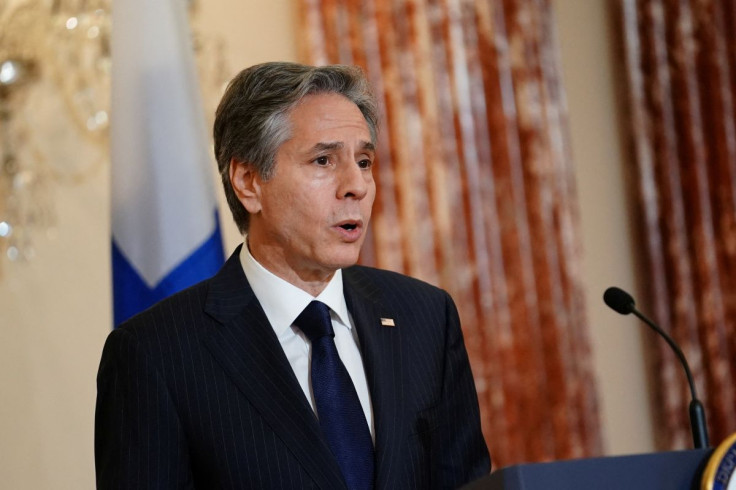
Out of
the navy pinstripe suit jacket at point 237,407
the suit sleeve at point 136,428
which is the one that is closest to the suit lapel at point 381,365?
the navy pinstripe suit jacket at point 237,407

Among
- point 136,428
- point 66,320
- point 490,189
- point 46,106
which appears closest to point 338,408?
point 136,428

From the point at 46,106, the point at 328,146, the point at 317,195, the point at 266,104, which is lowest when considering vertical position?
the point at 317,195

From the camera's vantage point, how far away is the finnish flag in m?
3.43

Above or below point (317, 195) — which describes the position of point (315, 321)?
below

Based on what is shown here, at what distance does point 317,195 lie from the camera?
2248mm

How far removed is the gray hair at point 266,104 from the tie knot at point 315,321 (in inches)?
11.7

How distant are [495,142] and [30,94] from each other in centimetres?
215

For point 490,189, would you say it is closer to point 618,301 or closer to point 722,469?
point 618,301

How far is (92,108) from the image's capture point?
14.0 feet

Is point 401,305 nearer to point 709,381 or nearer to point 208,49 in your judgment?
point 208,49

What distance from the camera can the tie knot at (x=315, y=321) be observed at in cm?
226

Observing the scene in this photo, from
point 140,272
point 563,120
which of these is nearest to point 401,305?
point 140,272

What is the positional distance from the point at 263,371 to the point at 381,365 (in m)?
0.27

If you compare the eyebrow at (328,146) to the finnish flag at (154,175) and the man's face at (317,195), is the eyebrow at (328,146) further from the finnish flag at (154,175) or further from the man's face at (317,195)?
the finnish flag at (154,175)
